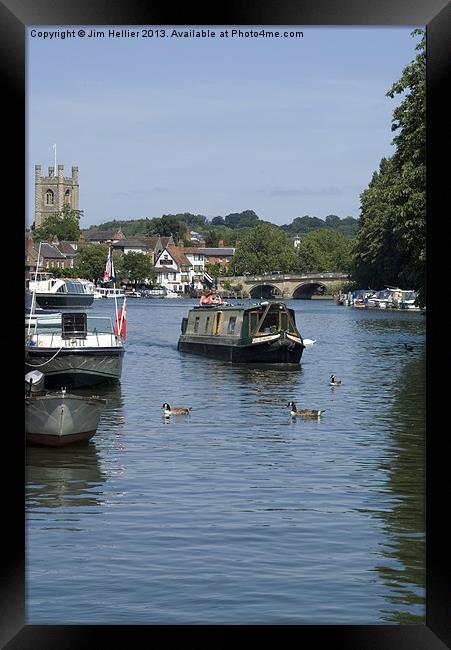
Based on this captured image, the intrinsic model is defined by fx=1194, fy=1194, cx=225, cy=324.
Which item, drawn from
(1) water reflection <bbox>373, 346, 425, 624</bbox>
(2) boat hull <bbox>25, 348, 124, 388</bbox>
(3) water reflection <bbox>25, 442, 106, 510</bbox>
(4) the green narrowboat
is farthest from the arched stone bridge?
(3) water reflection <bbox>25, 442, 106, 510</bbox>

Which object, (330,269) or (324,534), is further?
(330,269)

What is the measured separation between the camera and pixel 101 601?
10938 mm

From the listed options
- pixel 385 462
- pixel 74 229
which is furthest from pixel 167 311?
pixel 385 462

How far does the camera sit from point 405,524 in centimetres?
1484

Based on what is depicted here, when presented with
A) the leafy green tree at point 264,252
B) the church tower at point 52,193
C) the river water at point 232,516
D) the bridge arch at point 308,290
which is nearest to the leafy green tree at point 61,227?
the church tower at point 52,193

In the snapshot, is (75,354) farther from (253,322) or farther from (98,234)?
(98,234)

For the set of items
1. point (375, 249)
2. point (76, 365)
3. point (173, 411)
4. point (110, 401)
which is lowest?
point (110, 401)

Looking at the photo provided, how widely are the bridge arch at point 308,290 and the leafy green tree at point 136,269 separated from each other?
1843cm

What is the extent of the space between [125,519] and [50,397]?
5.53 meters

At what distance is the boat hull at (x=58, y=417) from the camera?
20.3 m

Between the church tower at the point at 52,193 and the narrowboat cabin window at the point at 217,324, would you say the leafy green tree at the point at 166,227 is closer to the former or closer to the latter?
the church tower at the point at 52,193

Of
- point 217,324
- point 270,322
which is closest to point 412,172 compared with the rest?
point 270,322

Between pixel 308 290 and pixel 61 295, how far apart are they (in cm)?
7686
